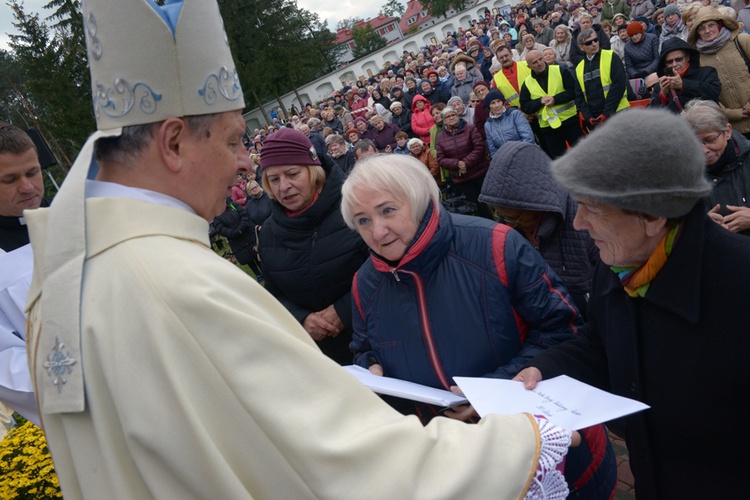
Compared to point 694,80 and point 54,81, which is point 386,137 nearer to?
point 694,80

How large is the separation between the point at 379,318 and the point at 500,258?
55cm

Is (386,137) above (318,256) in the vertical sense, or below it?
above

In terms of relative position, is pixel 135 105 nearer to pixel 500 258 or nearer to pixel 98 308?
pixel 98 308

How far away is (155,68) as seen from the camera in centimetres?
137

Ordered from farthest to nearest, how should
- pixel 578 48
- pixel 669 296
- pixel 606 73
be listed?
pixel 578 48 < pixel 606 73 < pixel 669 296

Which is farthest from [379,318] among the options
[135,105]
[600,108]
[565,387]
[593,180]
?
[600,108]

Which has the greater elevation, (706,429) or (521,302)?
(521,302)

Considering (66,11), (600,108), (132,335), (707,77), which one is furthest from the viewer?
(66,11)

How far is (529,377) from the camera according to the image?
187 cm

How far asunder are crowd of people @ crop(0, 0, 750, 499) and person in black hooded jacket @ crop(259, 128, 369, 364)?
0.63 metres

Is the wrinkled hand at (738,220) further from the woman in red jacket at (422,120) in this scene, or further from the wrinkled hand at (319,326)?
the woman in red jacket at (422,120)

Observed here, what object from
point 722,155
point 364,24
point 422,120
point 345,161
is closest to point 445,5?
point 364,24

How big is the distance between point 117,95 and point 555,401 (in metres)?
1.48

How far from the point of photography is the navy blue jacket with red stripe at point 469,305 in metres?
2.09
